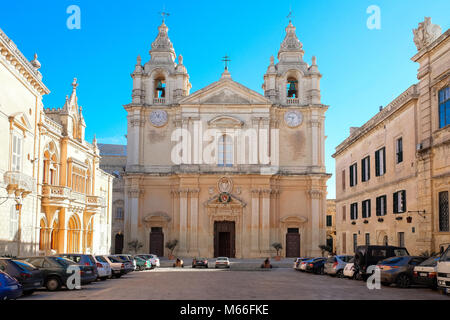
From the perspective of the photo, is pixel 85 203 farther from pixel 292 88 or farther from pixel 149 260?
pixel 292 88

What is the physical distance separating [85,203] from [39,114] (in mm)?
8500

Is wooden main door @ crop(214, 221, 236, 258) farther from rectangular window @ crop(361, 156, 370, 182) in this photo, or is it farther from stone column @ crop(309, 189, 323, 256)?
rectangular window @ crop(361, 156, 370, 182)

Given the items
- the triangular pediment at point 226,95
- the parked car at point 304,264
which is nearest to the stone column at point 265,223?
the triangular pediment at point 226,95

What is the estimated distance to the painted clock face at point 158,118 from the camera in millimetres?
49969

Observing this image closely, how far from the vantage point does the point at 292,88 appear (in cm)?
5141

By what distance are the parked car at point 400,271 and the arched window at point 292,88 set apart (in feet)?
104

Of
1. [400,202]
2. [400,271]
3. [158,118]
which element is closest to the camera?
[400,271]

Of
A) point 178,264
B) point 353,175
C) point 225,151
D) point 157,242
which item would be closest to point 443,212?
point 353,175

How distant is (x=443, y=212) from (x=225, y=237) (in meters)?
25.8

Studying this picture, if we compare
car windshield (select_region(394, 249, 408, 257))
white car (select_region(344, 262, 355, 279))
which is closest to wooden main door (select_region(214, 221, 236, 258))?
white car (select_region(344, 262, 355, 279))

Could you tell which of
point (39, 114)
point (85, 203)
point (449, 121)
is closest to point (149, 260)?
point (85, 203)

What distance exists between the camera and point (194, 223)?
4775cm

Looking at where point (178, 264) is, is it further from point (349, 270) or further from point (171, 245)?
point (349, 270)

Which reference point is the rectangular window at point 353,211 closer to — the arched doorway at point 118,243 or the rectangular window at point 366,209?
the rectangular window at point 366,209
